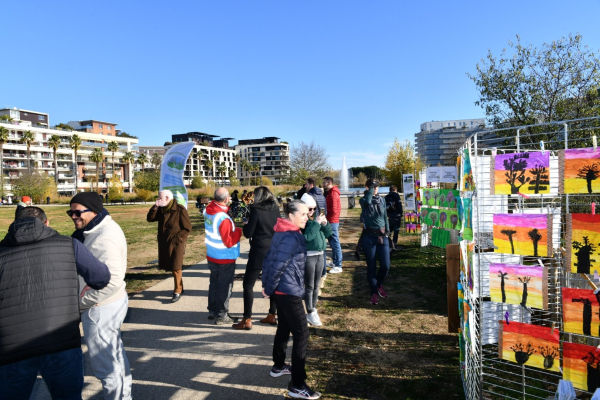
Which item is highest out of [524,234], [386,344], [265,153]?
[265,153]

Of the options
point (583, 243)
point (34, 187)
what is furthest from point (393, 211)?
point (34, 187)

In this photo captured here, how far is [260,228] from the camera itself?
4656mm

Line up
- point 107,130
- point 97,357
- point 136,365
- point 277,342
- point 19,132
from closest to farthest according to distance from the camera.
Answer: point 97,357, point 277,342, point 136,365, point 19,132, point 107,130

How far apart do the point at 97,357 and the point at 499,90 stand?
43.1 ft

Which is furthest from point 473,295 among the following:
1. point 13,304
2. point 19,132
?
point 19,132

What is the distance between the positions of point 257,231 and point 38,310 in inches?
105

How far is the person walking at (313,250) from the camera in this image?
4.49 meters

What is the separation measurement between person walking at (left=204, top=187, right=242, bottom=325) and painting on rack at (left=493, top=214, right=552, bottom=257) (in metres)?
3.07

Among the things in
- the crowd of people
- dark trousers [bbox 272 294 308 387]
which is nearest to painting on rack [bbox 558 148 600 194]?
the crowd of people

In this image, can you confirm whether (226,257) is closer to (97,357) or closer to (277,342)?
Answer: (277,342)

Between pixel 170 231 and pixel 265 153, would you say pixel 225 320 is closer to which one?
pixel 170 231

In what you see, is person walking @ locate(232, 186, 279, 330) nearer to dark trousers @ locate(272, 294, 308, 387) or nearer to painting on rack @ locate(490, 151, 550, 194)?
dark trousers @ locate(272, 294, 308, 387)

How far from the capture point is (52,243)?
7.63 ft

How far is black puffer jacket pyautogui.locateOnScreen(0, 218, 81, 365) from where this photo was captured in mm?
2199
